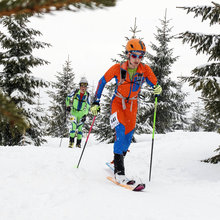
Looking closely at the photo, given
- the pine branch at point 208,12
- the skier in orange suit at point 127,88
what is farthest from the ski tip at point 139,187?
the pine branch at point 208,12

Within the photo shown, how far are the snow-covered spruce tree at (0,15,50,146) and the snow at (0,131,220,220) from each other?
5.90m

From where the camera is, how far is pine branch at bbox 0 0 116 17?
94 centimetres

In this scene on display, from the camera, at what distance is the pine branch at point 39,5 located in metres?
0.94

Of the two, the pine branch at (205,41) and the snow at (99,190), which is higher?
the pine branch at (205,41)

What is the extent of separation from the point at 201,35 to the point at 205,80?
1.68m

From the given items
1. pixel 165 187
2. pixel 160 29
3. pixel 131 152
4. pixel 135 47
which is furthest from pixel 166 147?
pixel 160 29

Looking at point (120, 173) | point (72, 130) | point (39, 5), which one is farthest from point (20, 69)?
point (39, 5)

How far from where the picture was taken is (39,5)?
94 cm

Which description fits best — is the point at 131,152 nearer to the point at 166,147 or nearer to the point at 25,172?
the point at 166,147

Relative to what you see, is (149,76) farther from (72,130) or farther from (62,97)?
(62,97)

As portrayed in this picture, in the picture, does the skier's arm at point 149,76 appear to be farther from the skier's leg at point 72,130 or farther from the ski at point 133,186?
the skier's leg at point 72,130

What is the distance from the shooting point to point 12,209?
307 centimetres

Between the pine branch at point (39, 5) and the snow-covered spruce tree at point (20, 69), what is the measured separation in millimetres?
10959

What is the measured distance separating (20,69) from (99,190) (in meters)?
10.0
